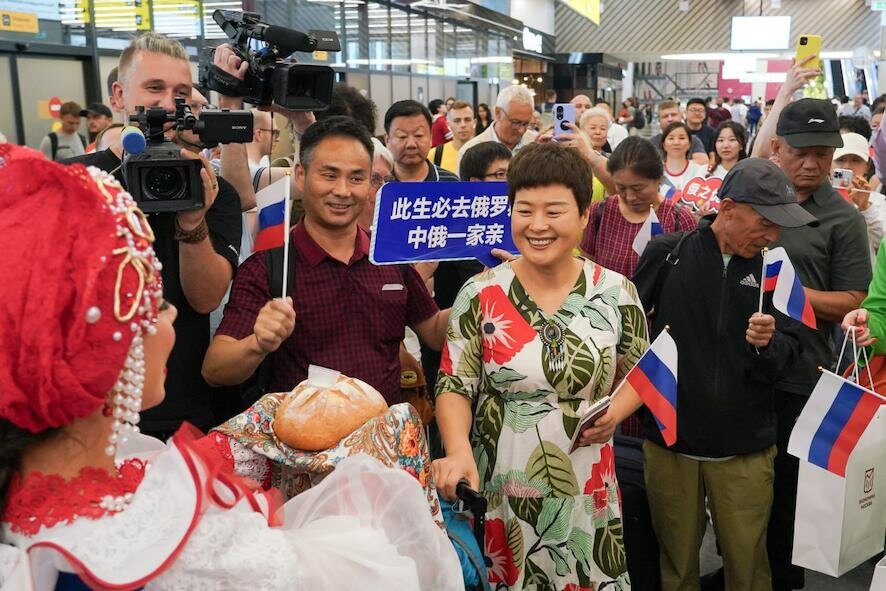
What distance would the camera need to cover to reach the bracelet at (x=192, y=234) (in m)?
2.07

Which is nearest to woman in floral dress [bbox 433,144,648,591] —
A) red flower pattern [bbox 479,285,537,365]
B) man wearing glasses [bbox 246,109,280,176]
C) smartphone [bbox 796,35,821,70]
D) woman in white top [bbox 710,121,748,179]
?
red flower pattern [bbox 479,285,537,365]

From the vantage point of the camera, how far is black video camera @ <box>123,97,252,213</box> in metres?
1.92

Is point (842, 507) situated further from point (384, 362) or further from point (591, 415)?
point (384, 362)

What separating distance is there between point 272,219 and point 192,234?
10.0 inches

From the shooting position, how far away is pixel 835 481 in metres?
2.45

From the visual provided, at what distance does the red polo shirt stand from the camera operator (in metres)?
0.09

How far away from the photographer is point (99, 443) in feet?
4.11

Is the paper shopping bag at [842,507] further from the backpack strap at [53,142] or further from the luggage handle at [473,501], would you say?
the backpack strap at [53,142]

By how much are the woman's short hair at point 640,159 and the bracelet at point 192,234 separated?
2.29 metres

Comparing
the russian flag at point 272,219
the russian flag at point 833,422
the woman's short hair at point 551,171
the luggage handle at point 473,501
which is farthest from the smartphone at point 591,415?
the russian flag at point 272,219

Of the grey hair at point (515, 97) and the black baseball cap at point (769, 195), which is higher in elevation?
the grey hair at point (515, 97)

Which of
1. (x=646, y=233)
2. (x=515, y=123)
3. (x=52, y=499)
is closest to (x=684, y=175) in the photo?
(x=515, y=123)

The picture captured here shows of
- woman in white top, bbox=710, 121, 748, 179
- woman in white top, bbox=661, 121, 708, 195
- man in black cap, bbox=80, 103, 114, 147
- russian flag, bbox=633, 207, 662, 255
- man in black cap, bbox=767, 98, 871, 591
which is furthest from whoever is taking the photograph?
man in black cap, bbox=80, 103, 114, 147

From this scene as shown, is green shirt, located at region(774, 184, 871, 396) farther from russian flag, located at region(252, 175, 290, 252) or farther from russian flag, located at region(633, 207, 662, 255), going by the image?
russian flag, located at region(252, 175, 290, 252)
